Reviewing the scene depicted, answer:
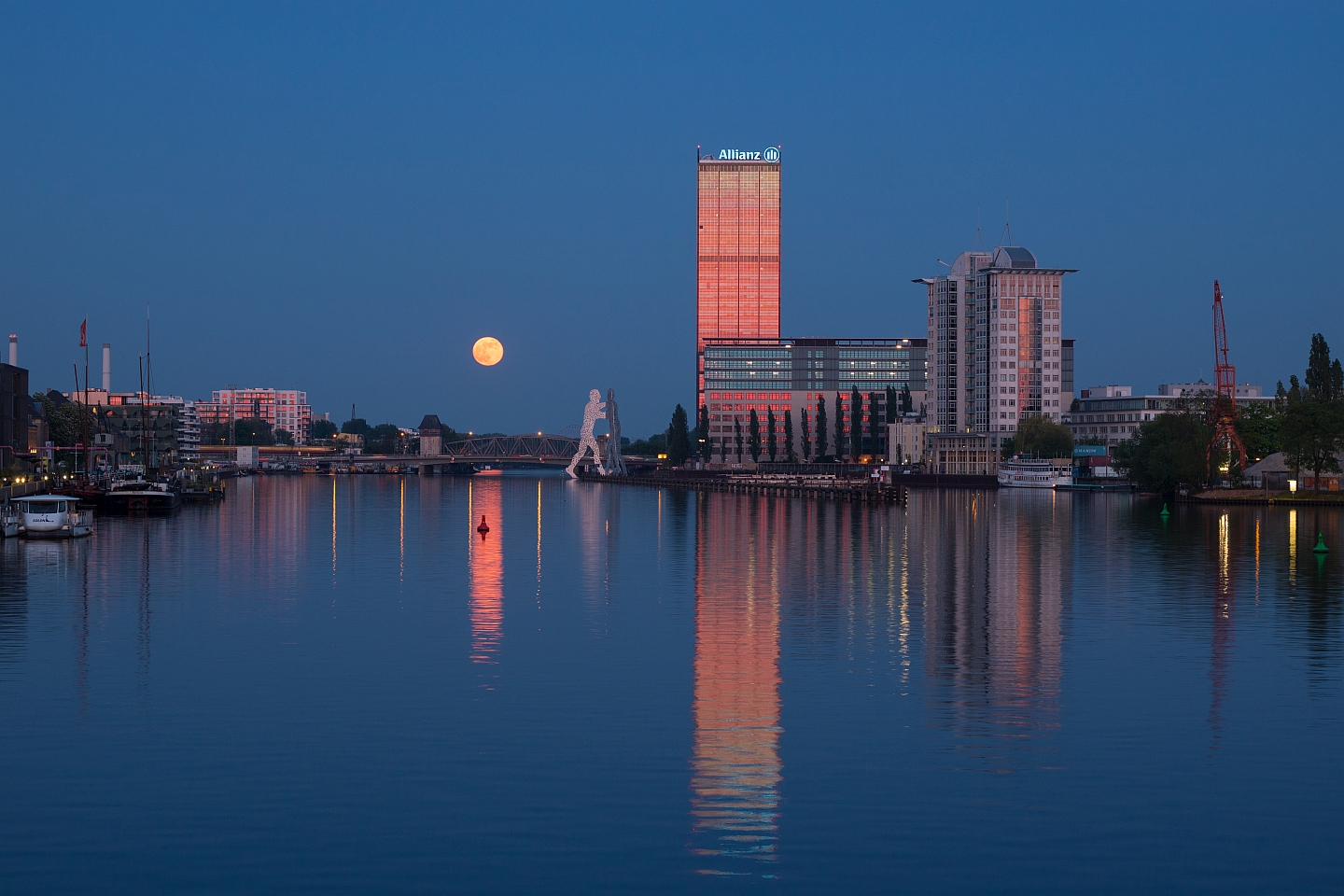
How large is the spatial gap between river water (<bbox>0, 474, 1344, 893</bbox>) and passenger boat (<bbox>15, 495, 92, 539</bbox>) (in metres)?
20.5

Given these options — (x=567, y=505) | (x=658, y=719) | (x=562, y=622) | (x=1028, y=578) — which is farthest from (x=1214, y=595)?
(x=567, y=505)

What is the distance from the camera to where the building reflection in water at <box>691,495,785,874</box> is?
19109 mm

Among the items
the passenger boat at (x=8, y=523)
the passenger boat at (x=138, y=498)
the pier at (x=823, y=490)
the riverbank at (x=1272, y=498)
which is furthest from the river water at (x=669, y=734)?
the riverbank at (x=1272, y=498)

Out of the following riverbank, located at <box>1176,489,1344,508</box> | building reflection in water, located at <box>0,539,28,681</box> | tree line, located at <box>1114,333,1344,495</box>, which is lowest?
building reflection in water, located at <box>0,539,28,681</box>

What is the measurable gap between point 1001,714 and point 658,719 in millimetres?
7035

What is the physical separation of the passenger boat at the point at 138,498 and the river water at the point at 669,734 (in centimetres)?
5847

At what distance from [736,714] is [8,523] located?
211 ft

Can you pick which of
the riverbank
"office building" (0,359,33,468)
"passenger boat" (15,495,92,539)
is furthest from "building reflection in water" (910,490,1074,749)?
"office building" (0,359,33,468)

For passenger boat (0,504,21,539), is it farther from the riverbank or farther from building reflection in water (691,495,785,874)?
the riverbank

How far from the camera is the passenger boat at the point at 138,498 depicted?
367 feet

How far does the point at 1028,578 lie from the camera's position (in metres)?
56.2

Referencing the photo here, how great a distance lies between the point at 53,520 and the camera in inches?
2972

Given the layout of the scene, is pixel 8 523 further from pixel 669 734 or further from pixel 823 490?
pixel 823 490

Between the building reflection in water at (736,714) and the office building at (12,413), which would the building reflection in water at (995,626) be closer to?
the building reflection in water at (736,714)
